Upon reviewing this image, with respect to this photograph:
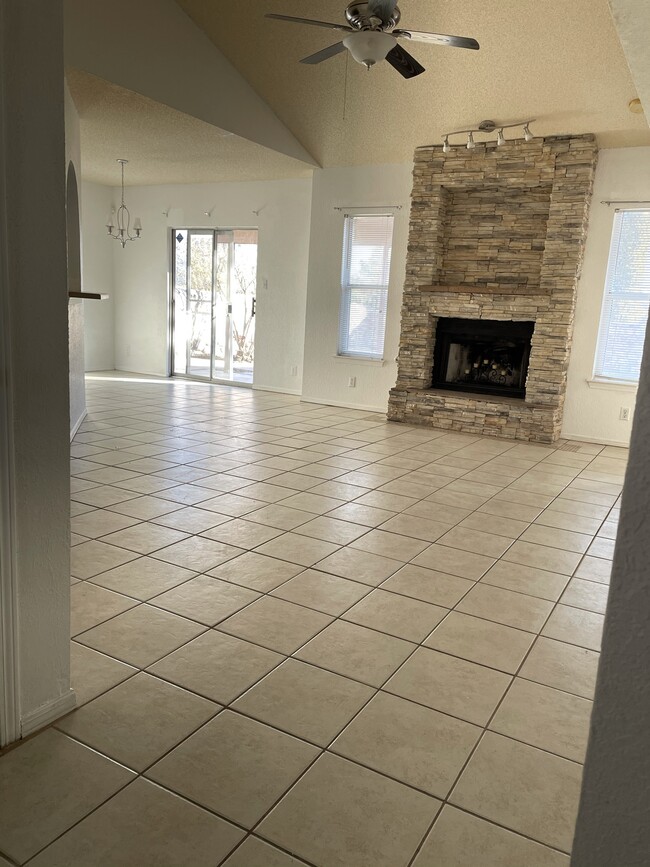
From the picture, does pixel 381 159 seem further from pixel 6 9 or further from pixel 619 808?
pixel 619 808

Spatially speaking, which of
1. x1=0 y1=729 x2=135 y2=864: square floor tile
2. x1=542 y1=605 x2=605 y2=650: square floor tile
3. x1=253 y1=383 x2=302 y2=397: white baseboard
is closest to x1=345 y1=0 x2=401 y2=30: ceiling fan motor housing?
x1=542 y1=605 x2=605 y2=650: square floor tile

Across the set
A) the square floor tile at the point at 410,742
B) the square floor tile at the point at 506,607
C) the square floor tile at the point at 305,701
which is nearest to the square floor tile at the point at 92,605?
the square floor tile at the point at 305,701

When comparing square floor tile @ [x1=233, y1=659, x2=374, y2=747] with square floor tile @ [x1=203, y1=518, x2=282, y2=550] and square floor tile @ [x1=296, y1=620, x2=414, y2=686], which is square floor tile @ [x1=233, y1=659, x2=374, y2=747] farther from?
square floor tile @ [x1=203, y1=518, x2=282, y2=550]

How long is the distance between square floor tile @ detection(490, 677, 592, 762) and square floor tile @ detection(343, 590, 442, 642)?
1.45ft

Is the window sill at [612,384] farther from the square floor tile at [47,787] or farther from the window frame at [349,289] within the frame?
the square floor tile at [47,787]

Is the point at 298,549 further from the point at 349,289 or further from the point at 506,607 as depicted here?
the point at 349,289

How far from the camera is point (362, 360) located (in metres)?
7.70

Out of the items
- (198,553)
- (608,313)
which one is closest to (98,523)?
(198,553)

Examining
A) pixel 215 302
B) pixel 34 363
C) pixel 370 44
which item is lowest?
pixel 34 363

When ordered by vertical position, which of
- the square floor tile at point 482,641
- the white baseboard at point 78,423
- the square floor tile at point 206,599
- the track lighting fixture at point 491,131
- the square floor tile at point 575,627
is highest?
the track lighting fixture at point 491,131

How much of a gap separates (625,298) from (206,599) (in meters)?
5.31

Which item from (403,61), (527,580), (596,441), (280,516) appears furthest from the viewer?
(596,441)

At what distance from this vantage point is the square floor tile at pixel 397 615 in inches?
99.3

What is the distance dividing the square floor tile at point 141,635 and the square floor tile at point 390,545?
3.80 ft
